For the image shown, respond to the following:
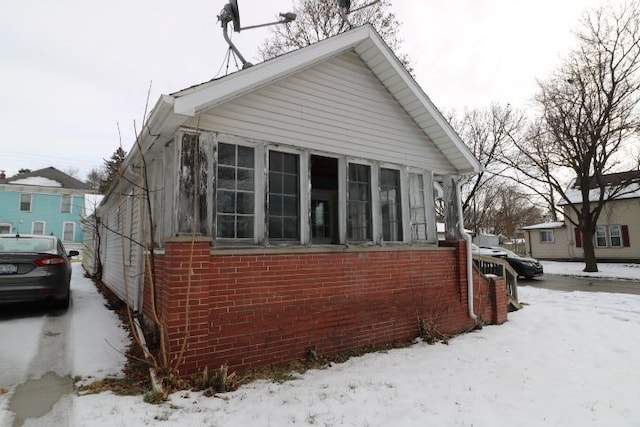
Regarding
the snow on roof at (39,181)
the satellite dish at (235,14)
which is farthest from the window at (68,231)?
the satellite dish at (235,14)

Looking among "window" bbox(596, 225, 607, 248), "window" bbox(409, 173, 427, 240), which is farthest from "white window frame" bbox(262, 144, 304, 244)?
"window" bbox(596, 225, 607, 248)

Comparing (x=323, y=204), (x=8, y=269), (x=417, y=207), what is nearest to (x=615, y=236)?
(x=417, y=207)

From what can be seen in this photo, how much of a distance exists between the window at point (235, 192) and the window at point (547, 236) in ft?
95.7

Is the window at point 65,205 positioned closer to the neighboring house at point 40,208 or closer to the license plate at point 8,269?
the neighboring house at point 40,208

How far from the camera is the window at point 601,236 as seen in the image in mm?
23125

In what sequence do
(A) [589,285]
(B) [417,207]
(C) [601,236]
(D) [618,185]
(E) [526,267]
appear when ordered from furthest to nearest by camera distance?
(C) [601,236] → (D) [618,185] → (E) [526,267] → (A) [589,285] → (B) [417,207]

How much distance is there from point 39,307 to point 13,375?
357 cm

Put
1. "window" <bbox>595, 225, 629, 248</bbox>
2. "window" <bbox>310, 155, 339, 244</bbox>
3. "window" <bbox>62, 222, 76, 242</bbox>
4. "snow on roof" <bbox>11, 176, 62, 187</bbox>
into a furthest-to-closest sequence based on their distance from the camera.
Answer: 1. "snow on roof" <bbox>11, 176, 62, 187</bbox>
2. "window" <bbox>62, 222, 76, 242</bbox>
3. "window" <bbox>595, 225, 629, 248</bbox>
4. "window" <bbox>310, 155, 339, 244</bbox>

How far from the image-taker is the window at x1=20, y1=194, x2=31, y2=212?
29.3 metres

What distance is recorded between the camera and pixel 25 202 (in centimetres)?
2941

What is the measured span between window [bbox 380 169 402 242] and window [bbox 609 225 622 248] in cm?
2426

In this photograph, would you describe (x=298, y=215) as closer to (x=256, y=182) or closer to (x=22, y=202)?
(x=256, y=182)

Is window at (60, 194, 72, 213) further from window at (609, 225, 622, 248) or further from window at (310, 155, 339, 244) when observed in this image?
window at (609, 225, 622, 248)

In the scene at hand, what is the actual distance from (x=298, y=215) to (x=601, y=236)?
26869mm
